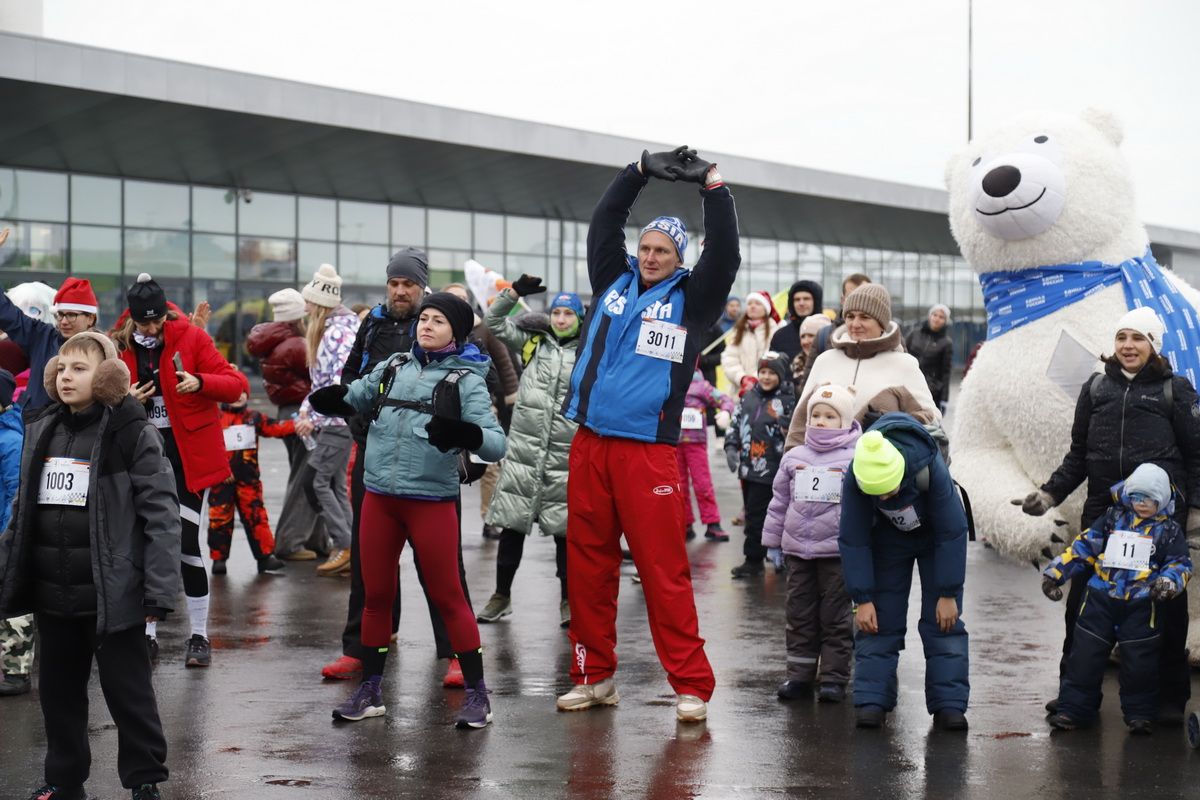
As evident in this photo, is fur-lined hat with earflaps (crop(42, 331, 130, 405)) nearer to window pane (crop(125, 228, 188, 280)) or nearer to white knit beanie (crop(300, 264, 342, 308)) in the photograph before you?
white knit beanie (crop(300, 264, 342, 308))

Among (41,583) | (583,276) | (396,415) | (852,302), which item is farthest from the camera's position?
(583,276)

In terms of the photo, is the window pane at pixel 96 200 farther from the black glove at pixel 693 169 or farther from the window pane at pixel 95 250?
the black glove at pixel 693 169

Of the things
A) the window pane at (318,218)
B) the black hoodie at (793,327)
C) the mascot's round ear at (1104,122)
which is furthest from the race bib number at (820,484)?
the window pane at (318,218)

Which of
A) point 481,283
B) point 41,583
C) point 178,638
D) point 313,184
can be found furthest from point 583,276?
point 41,583

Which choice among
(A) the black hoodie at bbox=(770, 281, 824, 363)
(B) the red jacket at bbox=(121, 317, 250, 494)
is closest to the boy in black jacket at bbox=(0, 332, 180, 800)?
(B) the red jacket at bbox=(121, 317, 250, 494)

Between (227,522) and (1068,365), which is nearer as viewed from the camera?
(1068,365)

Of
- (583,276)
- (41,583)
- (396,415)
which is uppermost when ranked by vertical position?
(583,276)

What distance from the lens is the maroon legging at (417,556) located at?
19.6 feet

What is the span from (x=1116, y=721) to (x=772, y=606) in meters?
2.84

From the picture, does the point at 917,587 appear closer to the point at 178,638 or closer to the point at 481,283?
the point at 481,283

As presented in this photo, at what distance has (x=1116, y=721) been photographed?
19.9ft

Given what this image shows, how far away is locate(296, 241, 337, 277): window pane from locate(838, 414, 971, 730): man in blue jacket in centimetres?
2366

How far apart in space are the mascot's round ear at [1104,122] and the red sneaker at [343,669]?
15.2ft

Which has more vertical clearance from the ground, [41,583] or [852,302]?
[852,302]
